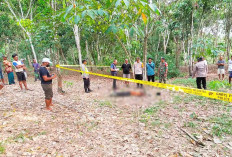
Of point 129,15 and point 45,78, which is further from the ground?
point 129,15

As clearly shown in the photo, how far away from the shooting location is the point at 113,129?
3.95m

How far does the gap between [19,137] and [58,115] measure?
144 centimetres

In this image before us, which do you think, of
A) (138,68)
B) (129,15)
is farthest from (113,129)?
(138,68)

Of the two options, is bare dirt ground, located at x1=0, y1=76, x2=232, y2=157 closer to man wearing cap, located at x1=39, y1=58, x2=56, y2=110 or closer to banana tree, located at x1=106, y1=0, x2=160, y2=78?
man wearing cap, located at x1=39, y1=58, x2=56, y2=110

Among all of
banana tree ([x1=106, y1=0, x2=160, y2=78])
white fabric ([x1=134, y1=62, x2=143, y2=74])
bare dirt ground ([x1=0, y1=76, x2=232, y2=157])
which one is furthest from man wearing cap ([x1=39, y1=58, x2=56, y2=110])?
white fabric ([x1=134, y1=62, x2=143, y2=74])

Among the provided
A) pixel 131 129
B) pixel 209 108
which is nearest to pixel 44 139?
pixel 131 129

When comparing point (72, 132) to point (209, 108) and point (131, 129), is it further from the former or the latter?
point (209, 108)

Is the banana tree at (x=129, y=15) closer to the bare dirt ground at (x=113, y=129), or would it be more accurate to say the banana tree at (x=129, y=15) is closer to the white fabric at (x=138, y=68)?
the bare dirt ground at (x=113, y=129)

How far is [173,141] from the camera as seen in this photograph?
3340 millimetres

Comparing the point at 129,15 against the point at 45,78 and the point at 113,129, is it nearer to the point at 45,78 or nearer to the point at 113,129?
the point at 113,129

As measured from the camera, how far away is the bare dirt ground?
298 cm

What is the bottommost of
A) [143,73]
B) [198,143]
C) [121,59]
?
[198,143]

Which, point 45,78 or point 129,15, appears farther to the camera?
point 45,78

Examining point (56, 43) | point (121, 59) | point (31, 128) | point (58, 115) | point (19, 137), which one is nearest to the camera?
point (19, 137)
